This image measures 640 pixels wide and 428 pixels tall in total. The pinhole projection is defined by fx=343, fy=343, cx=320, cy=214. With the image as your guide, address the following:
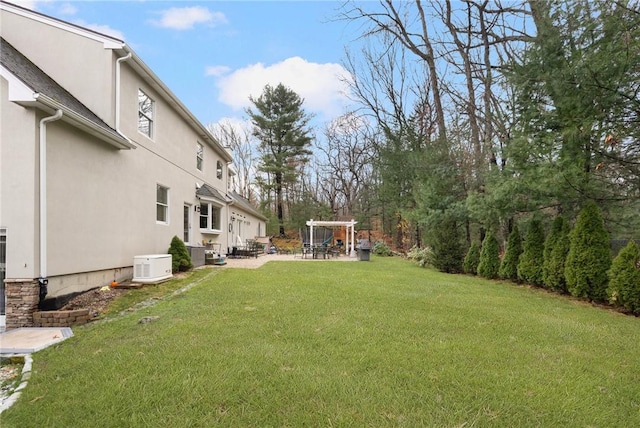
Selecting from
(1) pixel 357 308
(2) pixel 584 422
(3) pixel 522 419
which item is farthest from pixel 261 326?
(2) pixel 584 422

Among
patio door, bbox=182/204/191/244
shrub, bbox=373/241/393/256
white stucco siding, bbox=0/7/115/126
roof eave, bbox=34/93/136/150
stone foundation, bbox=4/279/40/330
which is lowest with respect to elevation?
shrub, bbox=373/241/393/256

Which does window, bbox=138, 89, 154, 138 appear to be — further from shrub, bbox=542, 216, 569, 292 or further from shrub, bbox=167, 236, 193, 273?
shrub, bbox=542, 216, 569, 292

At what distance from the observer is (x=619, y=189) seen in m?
→ 7.44

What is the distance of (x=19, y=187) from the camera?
524 centimetres

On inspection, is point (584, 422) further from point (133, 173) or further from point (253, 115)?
point (253, 115)

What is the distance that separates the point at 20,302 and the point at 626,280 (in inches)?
395

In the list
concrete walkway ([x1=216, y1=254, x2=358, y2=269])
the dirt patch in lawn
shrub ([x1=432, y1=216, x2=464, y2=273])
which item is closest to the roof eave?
the dirt patch in lawn

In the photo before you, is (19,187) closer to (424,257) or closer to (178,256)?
(178,256)

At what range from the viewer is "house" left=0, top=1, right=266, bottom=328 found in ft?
17.2

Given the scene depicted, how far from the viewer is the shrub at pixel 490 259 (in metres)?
10.6

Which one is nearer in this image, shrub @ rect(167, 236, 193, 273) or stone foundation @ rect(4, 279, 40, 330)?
stone foundation @ rect(4, 279, 40, 330)

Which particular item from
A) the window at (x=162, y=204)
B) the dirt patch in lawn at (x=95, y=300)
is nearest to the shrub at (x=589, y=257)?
the dirt patch in lawn at (x=95, y=300)

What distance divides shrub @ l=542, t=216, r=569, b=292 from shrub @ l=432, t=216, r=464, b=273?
153 inches

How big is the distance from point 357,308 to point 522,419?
3317mm
